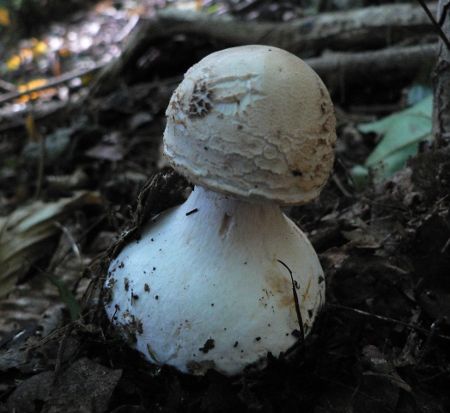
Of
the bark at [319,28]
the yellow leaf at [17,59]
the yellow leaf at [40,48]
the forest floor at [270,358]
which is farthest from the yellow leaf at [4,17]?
the forest floor at [270,358]

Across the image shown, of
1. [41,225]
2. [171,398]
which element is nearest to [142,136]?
[41,225]

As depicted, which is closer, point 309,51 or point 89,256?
point 89,256

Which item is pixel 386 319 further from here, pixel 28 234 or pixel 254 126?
pixel 28 234

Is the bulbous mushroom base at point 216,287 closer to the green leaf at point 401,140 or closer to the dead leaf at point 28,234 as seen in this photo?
the dead leaf at point 28,234

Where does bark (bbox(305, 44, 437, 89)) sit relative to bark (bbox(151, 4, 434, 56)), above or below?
below

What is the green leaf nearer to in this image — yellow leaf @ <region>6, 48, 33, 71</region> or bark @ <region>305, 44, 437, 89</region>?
bark @ <region>305, 44, 437, 89</region>

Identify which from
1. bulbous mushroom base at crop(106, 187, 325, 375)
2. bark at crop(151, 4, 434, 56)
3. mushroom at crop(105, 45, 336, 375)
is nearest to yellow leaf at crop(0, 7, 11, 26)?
bark at crop(151, 4, 434, 56)

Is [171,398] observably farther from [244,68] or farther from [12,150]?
[12,150]

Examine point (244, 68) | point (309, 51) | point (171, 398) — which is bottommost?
point (309, 51)
